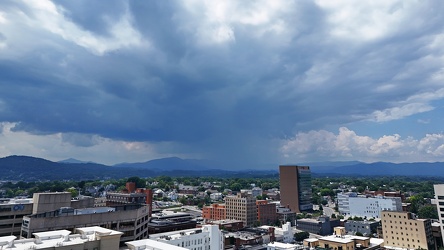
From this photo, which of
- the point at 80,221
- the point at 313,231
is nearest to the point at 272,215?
the point at 313,231

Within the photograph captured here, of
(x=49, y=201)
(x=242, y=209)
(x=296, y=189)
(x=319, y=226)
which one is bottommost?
(x=319, y=226)

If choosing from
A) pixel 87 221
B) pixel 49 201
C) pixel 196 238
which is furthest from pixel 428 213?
pixel 49 201

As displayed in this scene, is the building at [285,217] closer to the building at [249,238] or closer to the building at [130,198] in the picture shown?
the building at [249,238]

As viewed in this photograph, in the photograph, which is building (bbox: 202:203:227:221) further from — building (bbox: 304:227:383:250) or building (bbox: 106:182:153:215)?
building (bbox: 304:227:383:250)

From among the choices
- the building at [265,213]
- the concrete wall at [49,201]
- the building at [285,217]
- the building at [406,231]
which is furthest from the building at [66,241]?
the building at [285,217]

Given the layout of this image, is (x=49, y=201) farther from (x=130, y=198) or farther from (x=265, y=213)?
(x=265, y=213)

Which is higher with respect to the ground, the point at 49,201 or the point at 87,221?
the point at 49,201
